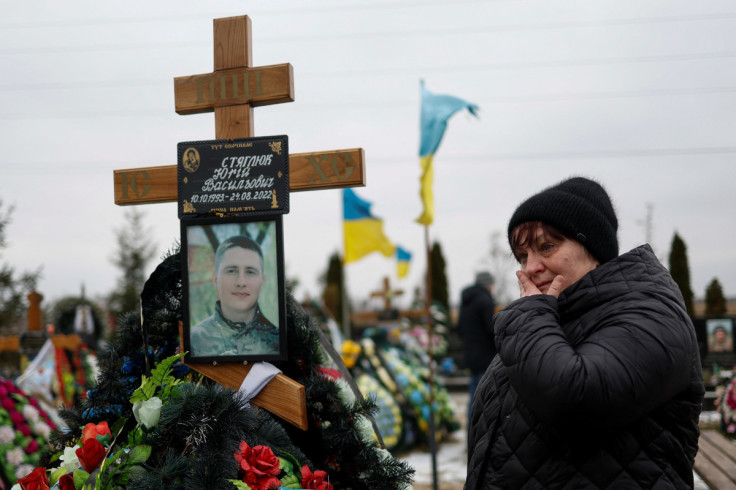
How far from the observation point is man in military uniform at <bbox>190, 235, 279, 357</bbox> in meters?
2.29

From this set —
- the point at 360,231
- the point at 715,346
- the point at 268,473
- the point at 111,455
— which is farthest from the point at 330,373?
the point at 715,346

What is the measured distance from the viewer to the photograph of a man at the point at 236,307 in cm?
229

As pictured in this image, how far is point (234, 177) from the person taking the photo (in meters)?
2.34

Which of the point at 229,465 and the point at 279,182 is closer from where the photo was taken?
the point at 229,465

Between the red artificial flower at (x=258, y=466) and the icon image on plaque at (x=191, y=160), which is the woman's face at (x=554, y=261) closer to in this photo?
the red artificial flower at (x=258, y=466)

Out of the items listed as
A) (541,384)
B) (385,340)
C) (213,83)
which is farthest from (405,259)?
(541,384)

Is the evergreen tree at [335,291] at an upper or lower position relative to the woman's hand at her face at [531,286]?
lower

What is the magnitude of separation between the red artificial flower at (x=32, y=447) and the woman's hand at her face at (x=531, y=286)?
155 inches

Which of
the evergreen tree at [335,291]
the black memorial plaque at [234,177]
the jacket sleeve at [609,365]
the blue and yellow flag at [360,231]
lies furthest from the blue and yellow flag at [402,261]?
the jacket sleeve at [609,365]

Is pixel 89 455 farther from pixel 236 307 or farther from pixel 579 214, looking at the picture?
pixel 579 214

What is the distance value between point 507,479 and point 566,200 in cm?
69

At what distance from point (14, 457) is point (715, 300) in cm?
1514

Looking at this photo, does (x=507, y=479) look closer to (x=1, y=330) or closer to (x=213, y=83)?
(x=213, y=83)

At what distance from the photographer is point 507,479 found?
1.64m
